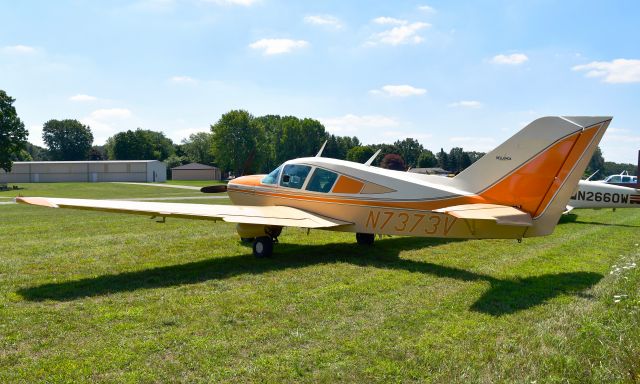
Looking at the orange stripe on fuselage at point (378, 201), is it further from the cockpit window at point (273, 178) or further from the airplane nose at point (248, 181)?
the cockpit window at point (273, 178)

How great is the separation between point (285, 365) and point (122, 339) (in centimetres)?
191

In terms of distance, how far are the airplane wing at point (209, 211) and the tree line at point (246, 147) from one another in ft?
222

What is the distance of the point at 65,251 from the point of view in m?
10.5

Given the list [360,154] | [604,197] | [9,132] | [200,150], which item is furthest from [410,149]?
[604,197]

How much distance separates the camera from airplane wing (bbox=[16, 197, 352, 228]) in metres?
8.77

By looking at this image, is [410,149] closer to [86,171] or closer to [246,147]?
[246,147]

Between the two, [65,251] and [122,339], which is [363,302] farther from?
[65,251]

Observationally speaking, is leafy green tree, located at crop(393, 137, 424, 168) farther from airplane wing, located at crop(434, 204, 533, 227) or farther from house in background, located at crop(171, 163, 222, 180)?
airplane wing, located at crop(434, 204, 533, 227)

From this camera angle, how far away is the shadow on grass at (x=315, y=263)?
6.89 metres

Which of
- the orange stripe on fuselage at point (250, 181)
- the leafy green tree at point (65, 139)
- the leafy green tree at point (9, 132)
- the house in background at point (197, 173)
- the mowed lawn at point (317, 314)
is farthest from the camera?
the leafy green tree at point (65, 139)

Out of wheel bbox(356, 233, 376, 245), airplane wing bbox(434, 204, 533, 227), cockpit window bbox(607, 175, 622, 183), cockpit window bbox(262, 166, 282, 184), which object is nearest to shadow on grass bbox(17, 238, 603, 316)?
wheel bbox(356, 233, 376, 245)

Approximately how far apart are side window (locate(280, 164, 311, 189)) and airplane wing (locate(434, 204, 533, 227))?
446 centimetres

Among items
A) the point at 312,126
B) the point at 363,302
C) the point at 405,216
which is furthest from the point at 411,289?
the point at 312,126

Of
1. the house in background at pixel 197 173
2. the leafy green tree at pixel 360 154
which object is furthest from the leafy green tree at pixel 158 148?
the leafy green tree at pixel 360 154
